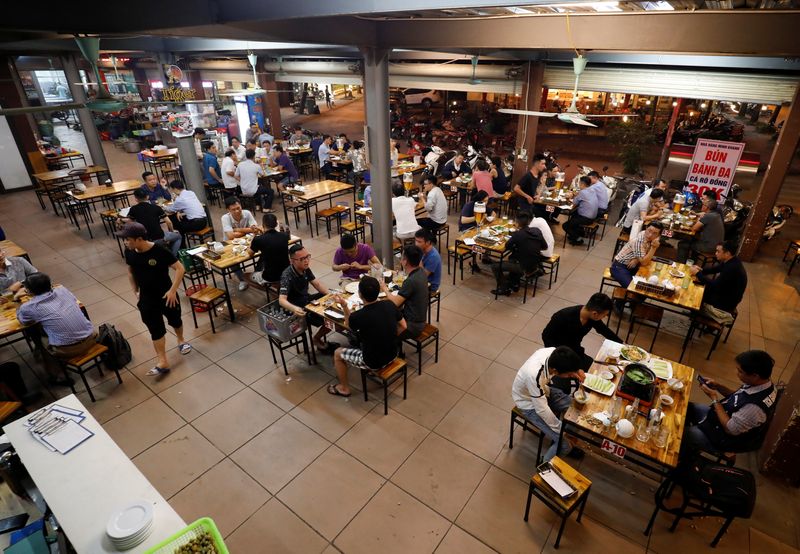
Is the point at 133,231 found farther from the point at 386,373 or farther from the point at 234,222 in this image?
the point at 386,373

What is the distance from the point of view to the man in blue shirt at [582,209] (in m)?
8.89

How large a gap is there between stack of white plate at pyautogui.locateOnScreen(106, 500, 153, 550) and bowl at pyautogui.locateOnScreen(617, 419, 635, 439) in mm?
3576

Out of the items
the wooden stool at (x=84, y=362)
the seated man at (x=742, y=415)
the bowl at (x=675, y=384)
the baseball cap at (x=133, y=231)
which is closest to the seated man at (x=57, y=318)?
the wooden stool at (x=84, y=362)

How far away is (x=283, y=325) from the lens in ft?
17.7

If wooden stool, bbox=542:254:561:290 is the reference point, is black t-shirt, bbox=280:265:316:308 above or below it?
above

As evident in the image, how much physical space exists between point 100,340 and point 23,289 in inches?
49.5

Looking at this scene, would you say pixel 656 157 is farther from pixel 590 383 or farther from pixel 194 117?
pixel 194 117

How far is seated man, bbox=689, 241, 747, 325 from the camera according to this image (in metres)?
5.63

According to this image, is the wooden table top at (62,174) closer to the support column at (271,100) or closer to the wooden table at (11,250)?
the wooden table at (11,250)

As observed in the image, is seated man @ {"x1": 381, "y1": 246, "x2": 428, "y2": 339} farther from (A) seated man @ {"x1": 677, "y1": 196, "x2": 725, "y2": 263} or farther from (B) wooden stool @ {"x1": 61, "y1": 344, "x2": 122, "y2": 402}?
(A) seated man @ {"x1": 677, "y1": 196, "x2": 725, "y2": 263}

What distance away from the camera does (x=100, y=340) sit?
5.64 meters

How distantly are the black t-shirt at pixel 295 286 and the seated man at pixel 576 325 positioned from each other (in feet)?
10.1

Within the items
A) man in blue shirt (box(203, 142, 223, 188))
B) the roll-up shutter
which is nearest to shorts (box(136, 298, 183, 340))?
man in blue shirt (box(203, 142, 223, 188))

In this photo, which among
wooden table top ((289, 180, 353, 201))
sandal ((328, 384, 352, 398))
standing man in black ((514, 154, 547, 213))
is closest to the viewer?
sandal ((328, 384, 352, 398))
